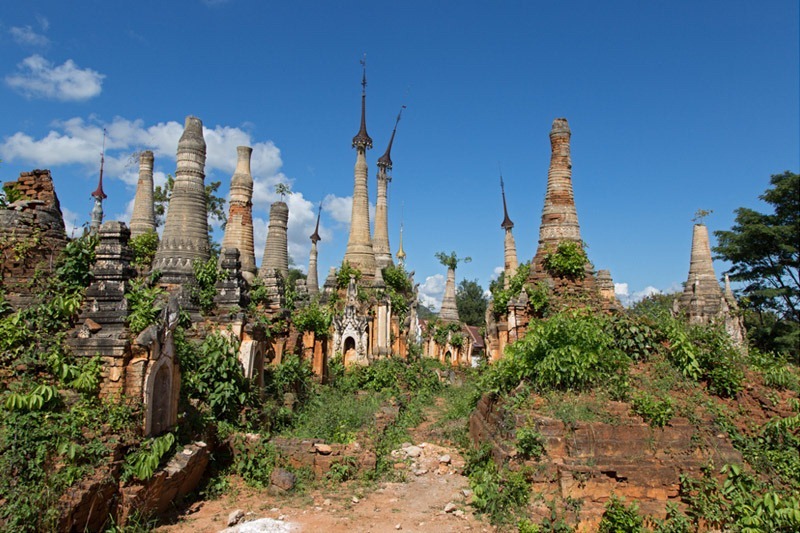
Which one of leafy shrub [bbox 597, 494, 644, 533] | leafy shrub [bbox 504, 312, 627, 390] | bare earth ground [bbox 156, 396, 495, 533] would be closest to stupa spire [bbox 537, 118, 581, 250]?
leafy shrub [bbox 504, 312, 627, 390]

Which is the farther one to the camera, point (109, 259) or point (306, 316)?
point (306, 316)

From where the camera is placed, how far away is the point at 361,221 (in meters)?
25.6

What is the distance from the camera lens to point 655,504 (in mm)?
8102

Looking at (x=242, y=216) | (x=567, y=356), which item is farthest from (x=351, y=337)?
(x=567, y=356)

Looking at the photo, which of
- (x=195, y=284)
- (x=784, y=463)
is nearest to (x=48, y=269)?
(x=195, y=284)

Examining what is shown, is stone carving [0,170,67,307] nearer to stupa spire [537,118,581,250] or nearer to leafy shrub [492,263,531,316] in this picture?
leafy shrub [492,263,531,316]

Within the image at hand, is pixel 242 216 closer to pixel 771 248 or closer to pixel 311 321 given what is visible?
pixel 311 321

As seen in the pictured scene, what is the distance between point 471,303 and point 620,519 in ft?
178

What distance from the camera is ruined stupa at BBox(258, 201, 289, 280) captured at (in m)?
19.0

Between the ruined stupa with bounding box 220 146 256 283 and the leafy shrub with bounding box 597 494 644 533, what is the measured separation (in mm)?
11253

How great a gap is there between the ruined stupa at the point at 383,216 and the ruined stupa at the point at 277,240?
25.7 ft

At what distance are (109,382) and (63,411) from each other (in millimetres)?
636

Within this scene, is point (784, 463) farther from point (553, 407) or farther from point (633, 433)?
point (553, 407)

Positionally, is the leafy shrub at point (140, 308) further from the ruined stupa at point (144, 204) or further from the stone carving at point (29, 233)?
the ruined stupa at point (144, 204)
